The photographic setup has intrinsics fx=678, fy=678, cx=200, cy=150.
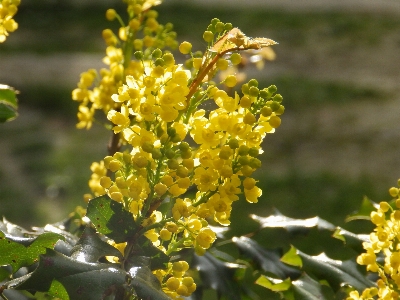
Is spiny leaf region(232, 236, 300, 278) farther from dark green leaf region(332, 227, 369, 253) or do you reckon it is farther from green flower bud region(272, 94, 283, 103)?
green flower bud region(272, 94, 283, 103)

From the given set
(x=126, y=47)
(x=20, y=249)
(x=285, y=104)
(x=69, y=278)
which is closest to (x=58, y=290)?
(x=69, y=278)

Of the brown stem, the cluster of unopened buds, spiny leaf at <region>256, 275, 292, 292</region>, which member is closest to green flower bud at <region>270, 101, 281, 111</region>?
the cluster of unopened buds

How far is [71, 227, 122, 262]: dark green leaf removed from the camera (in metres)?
0.77

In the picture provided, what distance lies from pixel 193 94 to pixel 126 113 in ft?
0.29

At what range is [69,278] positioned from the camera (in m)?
0.71

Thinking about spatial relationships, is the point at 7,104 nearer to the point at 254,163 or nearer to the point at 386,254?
the point at 254,163

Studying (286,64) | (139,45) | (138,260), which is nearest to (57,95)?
(286,64)

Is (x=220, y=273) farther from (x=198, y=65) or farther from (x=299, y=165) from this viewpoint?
(x=299, y=165)

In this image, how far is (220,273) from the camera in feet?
3.63

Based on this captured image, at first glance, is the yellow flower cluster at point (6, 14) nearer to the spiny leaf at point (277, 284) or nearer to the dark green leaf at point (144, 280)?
the dark green leaf at point (144, 280)

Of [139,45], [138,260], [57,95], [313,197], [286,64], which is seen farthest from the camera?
[286,64]

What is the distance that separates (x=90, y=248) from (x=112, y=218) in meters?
0.05

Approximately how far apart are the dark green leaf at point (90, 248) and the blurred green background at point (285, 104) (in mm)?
3252

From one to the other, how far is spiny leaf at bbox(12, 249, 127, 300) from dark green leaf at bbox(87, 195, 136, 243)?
3.5 inches
